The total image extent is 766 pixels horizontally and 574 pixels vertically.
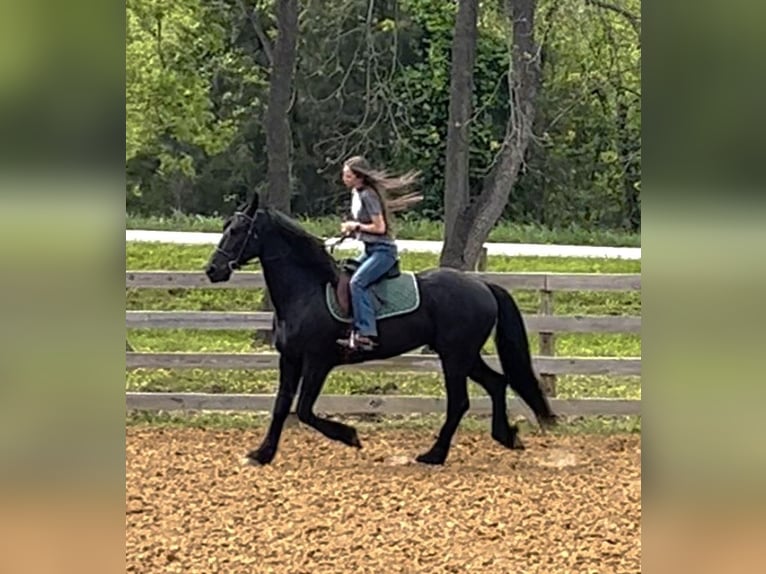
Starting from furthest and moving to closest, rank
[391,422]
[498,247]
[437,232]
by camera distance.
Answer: [437,232]
[498,247]
[391,422]

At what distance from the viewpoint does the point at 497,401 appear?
26.0 ft

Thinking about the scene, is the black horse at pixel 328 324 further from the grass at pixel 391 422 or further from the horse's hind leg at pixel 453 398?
the grass at pixel 391 422

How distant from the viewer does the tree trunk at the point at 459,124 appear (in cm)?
1075

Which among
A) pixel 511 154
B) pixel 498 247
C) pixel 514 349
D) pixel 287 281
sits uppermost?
pixel 511 154

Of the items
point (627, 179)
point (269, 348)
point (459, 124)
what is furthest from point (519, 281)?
point (627, 179)

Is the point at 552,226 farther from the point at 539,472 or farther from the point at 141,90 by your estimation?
the point at 539,472

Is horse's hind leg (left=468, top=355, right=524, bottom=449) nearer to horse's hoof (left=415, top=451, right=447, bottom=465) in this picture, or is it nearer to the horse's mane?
horse's hoof (left=415, top=451, right=447, bottom=465)

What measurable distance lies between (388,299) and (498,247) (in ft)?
31.8

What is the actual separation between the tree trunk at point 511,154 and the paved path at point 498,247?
4.57 metres

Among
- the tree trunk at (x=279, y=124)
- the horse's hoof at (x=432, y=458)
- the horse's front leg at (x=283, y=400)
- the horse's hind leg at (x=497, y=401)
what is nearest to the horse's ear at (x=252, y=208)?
the horse's front leg at (x=283, y=400)

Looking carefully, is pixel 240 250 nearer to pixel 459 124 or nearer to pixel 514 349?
pixel 514 349
